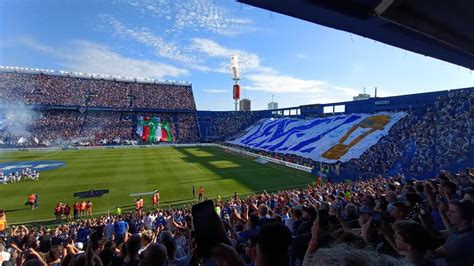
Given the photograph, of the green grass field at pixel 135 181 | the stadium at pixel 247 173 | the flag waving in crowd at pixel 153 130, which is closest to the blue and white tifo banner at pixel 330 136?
the stadium at pixel 247 173

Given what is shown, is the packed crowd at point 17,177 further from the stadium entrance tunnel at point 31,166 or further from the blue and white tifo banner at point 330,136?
the blue and white tifo banner at point 330,136

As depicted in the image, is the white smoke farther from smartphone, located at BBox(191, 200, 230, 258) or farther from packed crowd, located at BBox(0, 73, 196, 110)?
smartphone, located at BBox(191, 200, 230, 258)

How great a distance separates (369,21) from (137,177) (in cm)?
2689

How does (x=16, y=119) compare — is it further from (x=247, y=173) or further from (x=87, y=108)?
(x=247, y=173)

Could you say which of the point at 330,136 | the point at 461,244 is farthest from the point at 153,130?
the point at 461,244

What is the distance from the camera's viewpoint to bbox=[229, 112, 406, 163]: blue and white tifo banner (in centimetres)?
3284

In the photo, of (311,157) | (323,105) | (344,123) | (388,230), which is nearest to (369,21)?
(388,230)

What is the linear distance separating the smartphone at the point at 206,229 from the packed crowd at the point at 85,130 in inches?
2461

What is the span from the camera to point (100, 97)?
6700 centimetres

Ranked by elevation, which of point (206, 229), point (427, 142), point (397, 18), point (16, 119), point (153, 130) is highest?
point (397, 18)

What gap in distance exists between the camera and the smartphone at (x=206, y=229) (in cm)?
175

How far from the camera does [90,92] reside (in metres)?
66.6

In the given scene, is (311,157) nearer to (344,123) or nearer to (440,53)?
(344,123)

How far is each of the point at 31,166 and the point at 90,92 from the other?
122 ft
